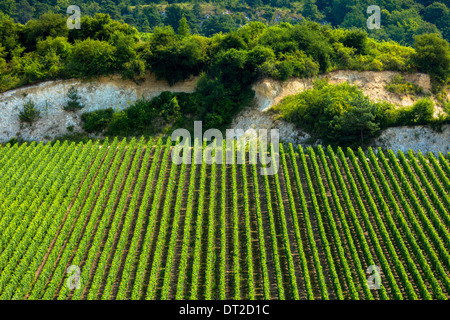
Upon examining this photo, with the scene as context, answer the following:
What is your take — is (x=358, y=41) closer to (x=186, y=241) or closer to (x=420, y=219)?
(x=420, y=219)

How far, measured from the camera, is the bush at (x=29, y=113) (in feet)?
112

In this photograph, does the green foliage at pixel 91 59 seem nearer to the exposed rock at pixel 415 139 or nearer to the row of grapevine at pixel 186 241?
the row of grapevine at pixel 186 241

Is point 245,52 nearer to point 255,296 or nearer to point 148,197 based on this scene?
point 148,197

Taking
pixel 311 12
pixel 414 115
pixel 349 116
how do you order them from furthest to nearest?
pixel 311 12 < pixel 414 115 < pixel 349 116

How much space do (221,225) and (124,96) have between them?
49.2 ft

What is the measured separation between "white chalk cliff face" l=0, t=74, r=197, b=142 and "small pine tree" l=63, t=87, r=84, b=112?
222mm

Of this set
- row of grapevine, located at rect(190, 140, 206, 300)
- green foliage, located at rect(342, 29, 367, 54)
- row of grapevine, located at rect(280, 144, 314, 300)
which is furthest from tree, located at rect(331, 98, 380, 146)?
row of grapevine, located at rect(190, 140, 206, 300)

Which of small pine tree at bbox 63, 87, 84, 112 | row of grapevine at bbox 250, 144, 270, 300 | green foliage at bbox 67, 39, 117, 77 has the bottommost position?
row of grapevine at bbox 250, 144, 270, 300

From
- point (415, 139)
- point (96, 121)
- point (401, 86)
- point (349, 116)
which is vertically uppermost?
point (401, 86)

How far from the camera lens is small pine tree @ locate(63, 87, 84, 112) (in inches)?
1367

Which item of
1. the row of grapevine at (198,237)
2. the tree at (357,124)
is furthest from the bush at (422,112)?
the row of grapevine at (198,237)

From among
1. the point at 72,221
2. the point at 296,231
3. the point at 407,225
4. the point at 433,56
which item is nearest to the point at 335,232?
the point at 296,231

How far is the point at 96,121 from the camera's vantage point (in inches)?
1336

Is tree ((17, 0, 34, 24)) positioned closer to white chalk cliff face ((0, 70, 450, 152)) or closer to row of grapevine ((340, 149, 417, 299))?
white chalk cliff face ((0, 70, 450, 152))
